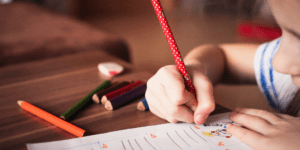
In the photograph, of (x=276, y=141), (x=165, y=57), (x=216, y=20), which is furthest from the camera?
(x=216, y=20)

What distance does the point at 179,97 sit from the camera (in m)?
0.34

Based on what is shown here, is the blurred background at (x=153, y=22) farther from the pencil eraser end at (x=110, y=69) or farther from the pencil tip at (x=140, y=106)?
the pencil tip at (x=140, y=106)

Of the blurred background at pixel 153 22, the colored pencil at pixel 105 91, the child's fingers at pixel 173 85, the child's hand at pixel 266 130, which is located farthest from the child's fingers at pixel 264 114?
the blurred background at pixel 153 22

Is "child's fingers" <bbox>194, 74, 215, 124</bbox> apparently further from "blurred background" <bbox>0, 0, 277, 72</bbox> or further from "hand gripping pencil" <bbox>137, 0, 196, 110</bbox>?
"blurred background" <bbox>0, 0, 277, 72</bbox>

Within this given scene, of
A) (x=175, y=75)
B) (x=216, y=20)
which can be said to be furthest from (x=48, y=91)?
(x=216, y=20)

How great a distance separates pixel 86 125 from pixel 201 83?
0.18m

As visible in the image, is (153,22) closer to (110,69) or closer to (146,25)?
(146,25)

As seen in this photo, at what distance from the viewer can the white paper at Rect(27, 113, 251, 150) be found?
1.05 ft

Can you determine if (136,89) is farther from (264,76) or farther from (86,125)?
(264,76)

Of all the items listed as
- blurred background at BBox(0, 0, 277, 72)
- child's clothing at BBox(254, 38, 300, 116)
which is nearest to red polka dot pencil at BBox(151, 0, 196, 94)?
child's clothing at BBox(254, 38, 300, 116)

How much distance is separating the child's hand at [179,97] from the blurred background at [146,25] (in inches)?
4.2

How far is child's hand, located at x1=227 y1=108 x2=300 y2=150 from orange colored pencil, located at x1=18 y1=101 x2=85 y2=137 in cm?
21

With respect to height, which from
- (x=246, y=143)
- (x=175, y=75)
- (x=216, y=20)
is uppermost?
(x=216, y=20)

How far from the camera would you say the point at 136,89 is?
463mm
